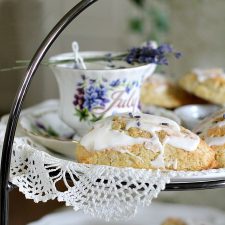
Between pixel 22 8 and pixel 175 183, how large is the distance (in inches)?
25.3

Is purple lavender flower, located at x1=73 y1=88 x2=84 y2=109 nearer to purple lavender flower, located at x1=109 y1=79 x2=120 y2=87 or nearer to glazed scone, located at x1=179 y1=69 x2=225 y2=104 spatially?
purple lavender flower, located at x1=109 y1=79 x2=120 y2=87

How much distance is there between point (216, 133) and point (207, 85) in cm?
23

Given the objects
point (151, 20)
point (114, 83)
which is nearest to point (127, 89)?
point (114, 83)

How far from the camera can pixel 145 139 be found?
0.55 m

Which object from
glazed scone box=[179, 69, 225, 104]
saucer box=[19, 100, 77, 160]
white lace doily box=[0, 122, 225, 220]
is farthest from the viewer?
glazed scone box=[179, 69, 225, 104]

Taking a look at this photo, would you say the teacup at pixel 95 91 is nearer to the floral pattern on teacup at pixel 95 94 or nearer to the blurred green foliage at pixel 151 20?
the floral pattern on teacup at pixel 95 94

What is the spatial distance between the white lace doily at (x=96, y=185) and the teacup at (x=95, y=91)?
15cm

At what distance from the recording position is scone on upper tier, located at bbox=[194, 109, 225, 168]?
0.56 meters

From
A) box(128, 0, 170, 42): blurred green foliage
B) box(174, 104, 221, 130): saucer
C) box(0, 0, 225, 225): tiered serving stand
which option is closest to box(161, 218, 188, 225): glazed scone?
box(174, 104, 221, 130): saucer

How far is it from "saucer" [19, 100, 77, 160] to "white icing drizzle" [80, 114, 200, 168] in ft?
0.31

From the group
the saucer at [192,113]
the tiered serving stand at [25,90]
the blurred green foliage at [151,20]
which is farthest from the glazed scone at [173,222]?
the blurred green foliage at [151,20]

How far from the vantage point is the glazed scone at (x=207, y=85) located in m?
0.80

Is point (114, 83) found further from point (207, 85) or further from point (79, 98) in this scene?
point (207, 85)

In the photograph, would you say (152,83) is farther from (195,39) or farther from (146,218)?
(195,39)
